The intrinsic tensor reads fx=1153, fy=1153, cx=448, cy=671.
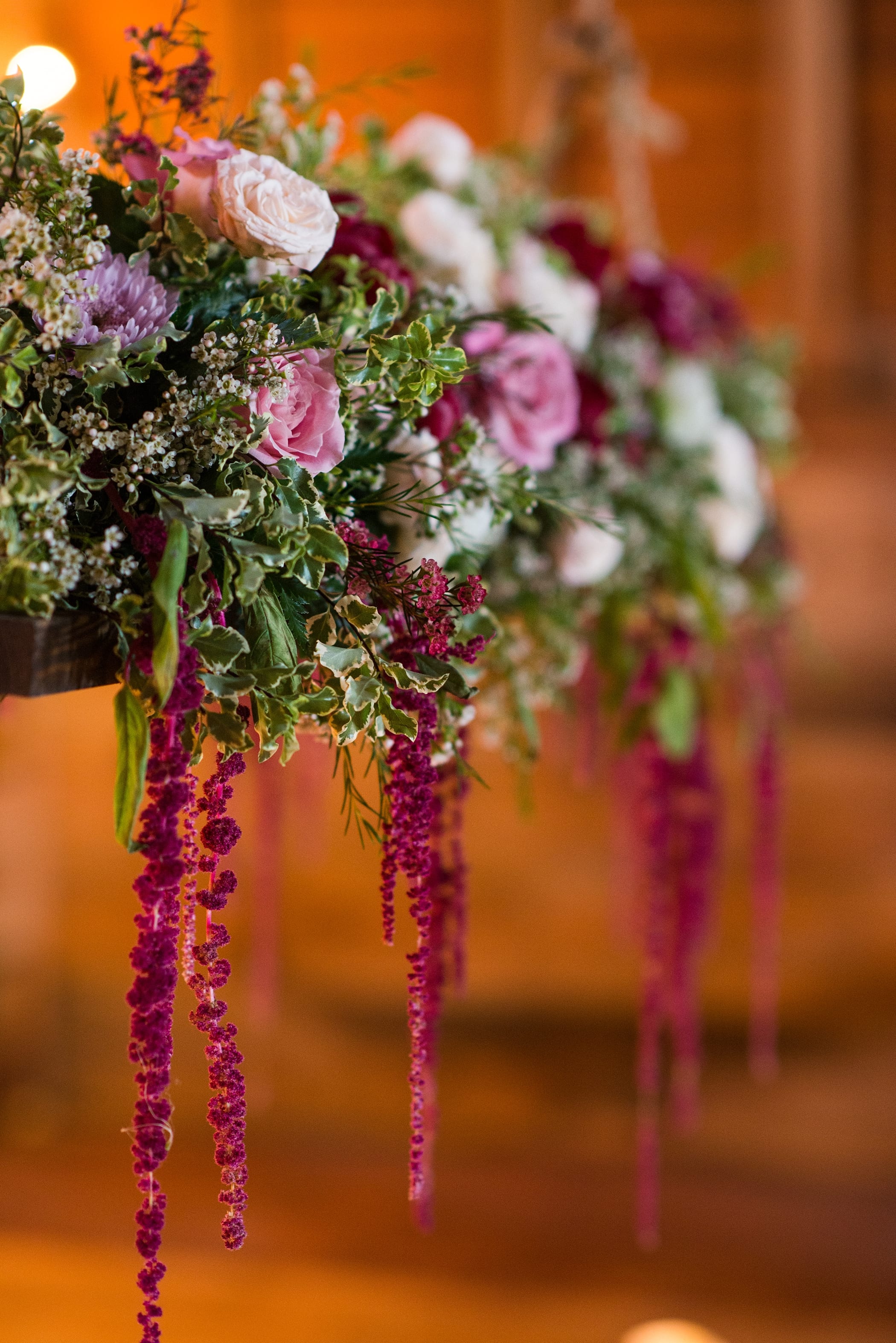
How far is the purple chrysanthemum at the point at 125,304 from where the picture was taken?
61cm

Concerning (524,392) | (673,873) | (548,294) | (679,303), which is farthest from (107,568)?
(673,873)

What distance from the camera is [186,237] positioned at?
25.8 inches

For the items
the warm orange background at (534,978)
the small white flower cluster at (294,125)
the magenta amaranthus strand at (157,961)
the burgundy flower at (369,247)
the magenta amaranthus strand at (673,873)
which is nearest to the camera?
the magenta amaranthus strand at (157,961)

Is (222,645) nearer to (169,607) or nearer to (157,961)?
(169,607)

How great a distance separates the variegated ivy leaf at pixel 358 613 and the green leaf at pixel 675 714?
759 millimetres

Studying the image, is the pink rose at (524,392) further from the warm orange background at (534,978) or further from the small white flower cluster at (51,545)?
the warm orange background at (534,978)

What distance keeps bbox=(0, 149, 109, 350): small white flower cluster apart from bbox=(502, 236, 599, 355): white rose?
0.51 metres

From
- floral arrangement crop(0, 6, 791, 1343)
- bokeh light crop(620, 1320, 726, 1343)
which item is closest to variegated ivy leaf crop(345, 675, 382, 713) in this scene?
floral arrangement crop(0, 6, 791, 1343)

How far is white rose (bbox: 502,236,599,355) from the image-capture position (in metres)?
1.08

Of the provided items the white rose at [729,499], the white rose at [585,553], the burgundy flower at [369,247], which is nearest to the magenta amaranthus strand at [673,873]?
the white rose at [729,499]

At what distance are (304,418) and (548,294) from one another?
53 centimetres

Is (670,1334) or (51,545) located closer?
(51,545)

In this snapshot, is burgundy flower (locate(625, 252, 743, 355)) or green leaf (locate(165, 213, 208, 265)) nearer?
green leaf (locate(165, 213, 208, 265))

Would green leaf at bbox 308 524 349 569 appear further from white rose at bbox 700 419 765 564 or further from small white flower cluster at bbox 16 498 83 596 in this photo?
white rose at bbox 700 419 765 564
